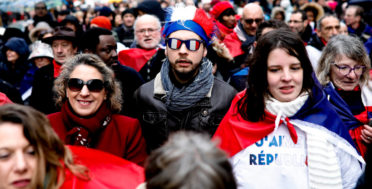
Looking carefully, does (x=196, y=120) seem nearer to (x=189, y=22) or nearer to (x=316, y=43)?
(x=189, y=22)

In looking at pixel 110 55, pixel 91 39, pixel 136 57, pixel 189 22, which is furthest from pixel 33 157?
pixel 136 57

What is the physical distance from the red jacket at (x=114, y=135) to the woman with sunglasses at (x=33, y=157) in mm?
658

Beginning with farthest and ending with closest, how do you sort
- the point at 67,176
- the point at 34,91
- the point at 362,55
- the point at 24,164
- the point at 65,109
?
the point at 34,91
the point at 362,55
the point at 65,109
the point at 67,176
the point at 24,164

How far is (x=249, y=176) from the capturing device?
115 inches

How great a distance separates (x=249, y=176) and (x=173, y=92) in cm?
111

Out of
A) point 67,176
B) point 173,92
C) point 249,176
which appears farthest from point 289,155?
point 67,176

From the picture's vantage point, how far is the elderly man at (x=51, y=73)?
4574mm

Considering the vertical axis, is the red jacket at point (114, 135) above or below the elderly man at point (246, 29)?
below

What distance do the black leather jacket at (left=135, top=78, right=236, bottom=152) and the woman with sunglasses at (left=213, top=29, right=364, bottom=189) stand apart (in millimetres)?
634

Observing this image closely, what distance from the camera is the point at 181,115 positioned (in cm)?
368

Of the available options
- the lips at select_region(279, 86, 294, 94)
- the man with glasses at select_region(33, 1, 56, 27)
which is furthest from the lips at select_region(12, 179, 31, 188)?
the man with glasses at select_region(33, 1, 56, 27)

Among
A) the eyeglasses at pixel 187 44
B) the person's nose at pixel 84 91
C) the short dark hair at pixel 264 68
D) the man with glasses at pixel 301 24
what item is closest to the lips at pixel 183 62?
the eyeglasses at pixel 187 44

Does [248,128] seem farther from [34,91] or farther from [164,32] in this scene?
[34,91]

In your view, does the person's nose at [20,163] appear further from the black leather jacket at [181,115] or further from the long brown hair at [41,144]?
the black leather jacket at [181,115]
